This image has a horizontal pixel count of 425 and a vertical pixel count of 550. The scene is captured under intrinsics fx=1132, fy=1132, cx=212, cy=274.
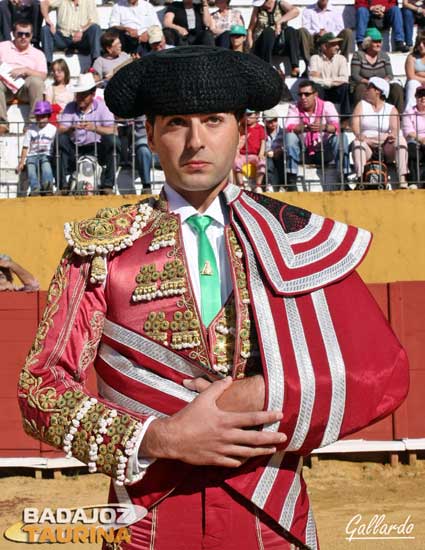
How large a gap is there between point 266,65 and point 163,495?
0.79m

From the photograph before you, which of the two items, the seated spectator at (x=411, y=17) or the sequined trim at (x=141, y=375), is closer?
the sequined trim at (x=141, y=375)

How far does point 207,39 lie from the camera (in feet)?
31.2

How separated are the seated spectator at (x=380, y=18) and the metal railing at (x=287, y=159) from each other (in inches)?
66.9

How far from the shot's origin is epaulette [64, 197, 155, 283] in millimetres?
1990

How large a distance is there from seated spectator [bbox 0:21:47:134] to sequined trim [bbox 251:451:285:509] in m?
7.67

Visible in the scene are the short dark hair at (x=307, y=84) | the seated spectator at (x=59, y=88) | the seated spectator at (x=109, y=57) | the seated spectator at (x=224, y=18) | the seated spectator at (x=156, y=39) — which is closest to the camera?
the short dark hair at (x=307, y=84)

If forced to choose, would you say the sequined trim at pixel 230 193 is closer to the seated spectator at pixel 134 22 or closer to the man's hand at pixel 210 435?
the man's hand at pixel 210 435

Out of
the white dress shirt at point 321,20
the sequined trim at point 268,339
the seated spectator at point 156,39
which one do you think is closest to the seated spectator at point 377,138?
the white dress shirt at point 321,20

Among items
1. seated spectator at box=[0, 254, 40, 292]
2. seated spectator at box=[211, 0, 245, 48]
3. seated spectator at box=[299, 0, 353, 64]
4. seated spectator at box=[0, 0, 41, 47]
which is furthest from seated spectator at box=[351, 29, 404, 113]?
seated spectator at box=[0, 254, 40, 292]

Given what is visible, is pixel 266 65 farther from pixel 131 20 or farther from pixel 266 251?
pixel 131 20

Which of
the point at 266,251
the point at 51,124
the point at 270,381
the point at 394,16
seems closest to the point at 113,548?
the point at 270,381

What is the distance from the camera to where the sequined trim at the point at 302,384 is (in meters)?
1.83

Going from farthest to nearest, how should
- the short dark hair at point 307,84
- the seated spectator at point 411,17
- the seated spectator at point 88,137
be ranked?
the seated spectator at point 411,17 < the short dark hair at point 307,84 < the seated spectator at point 88,137

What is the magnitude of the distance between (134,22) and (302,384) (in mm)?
8331
